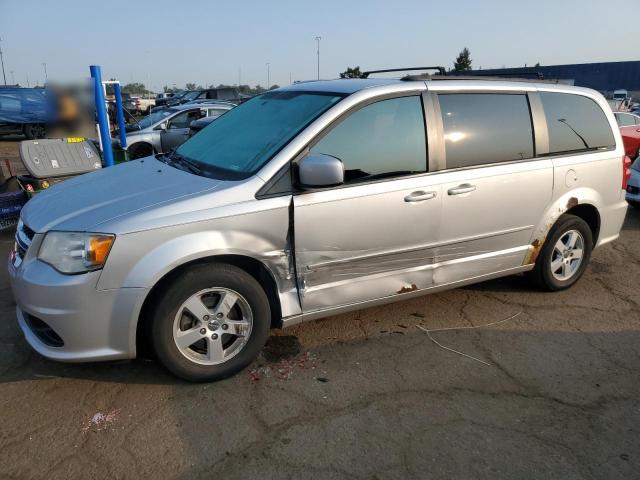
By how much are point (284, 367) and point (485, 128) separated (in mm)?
2251

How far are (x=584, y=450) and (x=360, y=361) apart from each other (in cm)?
135

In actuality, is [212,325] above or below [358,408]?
above

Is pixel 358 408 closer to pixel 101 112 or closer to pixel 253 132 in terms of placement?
pixel 253 132

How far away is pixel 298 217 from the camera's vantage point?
2980mm

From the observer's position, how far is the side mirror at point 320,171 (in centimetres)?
286

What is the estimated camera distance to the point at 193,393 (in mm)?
2938

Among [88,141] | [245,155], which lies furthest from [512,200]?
[88,141]

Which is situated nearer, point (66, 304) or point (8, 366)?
point (66, 304)

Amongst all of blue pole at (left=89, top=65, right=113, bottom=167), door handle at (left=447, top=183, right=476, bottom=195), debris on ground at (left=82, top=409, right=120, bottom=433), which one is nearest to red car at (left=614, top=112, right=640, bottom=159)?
door handle at (left=447, top=183, right=476, bottom=195)

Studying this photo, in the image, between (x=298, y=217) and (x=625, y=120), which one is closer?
(x=298, y=217)

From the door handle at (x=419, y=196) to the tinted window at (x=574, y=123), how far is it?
4.32 ft

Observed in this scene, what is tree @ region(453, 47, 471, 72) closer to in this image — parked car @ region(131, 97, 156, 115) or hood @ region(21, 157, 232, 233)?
parked car @ region(131, 97, 156, 115)

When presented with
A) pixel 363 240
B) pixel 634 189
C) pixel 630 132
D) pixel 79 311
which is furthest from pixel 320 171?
pixel 630 132

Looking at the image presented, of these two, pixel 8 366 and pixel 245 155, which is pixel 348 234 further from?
pixel 8 366
